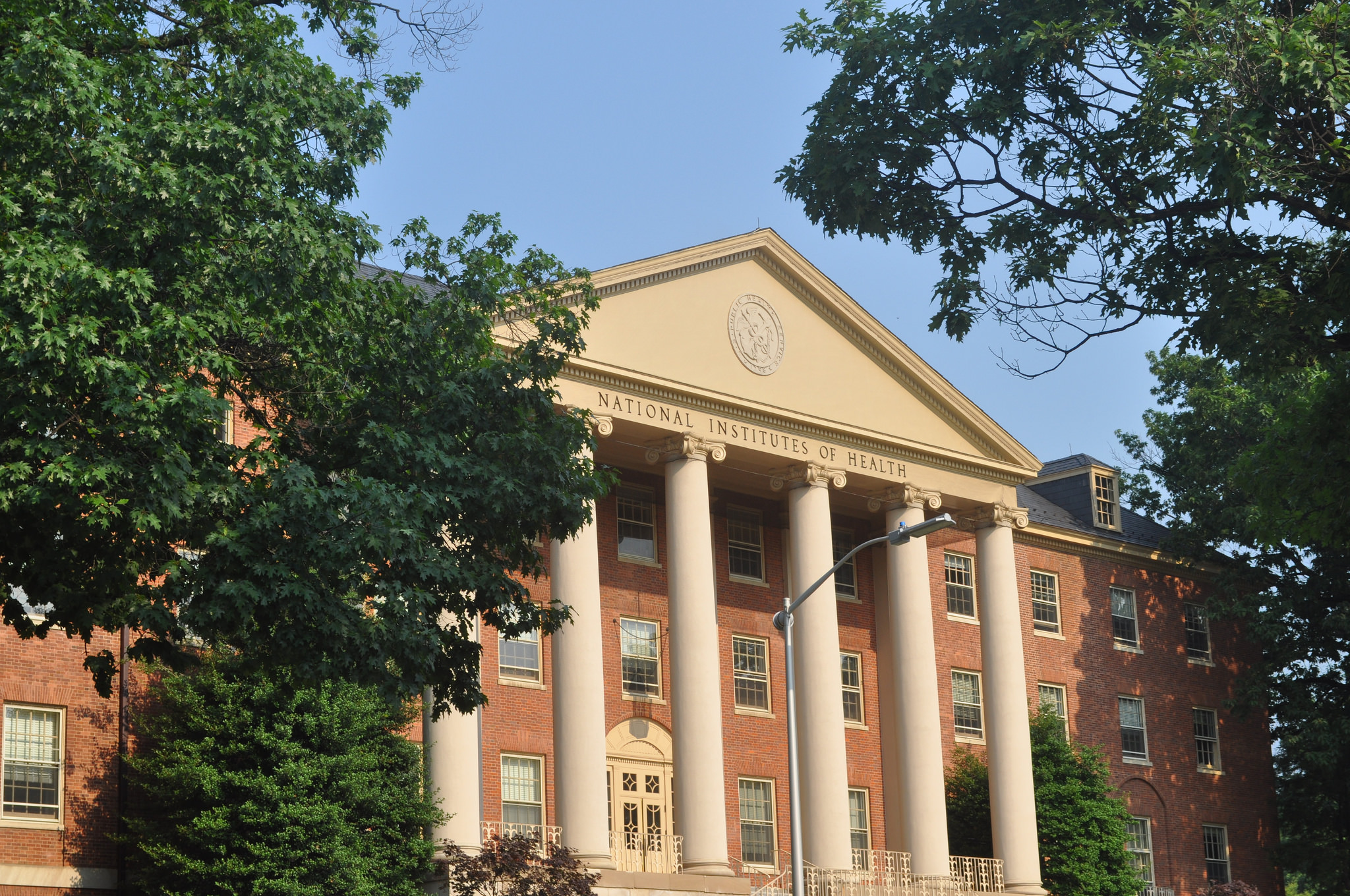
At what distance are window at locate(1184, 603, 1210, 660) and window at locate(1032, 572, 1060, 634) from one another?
6390 millimetres

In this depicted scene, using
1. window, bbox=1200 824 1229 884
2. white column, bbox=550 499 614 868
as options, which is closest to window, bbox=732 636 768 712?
white column, bbox=550 499 614 868

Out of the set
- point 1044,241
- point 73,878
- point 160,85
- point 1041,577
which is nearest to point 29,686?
point 73,878

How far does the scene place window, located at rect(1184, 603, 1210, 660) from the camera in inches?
2186

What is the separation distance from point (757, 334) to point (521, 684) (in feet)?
33.2

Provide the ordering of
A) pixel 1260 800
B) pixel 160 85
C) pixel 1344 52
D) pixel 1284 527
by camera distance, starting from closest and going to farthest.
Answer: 1. pixel 1344 52
2. pixel 160 85
3. pixel 1284 527
4. pixel 1260 800

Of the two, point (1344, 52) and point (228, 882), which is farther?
point (228, 882)

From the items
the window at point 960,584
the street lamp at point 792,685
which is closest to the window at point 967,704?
the window at point 960,584

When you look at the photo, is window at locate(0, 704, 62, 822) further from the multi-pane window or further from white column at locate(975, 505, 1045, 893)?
white column at locate(975, 505, 1045, 893)

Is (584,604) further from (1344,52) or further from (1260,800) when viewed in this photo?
(1260,800)

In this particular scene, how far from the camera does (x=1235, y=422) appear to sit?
53.5 metres

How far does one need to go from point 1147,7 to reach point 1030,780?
30077 millimetres

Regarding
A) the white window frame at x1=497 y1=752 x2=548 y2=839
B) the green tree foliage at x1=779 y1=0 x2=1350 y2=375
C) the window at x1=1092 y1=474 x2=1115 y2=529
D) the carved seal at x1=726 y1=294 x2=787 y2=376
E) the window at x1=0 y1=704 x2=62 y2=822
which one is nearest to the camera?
the green tree foliage at x1=779 y1=0 x2=1350 y2=375

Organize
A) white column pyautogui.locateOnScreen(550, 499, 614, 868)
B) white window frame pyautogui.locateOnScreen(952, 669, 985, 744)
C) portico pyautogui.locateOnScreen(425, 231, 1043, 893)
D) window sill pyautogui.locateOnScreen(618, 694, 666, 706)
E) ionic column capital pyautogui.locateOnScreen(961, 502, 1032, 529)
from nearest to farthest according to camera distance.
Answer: white column pyautogui.locateOnScreen(550, 499, 614, 868)
portico pyautogui.locateOnScreen(425, 231, 1043, 893)
window sill pyautogui.locateOnScreen(618, 694, 666, 706)
ionic column capital pyautogui.locateOnScreen(961, 502, 1032, 529)
white window frame pyautogui.locateOnScreen(952, 669, 985, 744)

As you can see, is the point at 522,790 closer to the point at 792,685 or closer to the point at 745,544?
the point at 745,544
